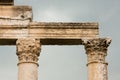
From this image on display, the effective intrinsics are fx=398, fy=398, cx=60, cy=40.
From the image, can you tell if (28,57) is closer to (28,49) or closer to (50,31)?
(28,49)

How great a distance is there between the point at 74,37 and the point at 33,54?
7.66ft

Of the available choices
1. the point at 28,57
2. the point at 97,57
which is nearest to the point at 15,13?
the point at 28,57

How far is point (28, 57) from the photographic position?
20.2 meters

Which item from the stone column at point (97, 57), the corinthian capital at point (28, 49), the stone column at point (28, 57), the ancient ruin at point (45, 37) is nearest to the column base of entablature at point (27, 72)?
the stone column at point (28, 57)

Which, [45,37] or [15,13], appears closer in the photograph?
[45,37]

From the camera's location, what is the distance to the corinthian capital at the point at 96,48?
20.6m

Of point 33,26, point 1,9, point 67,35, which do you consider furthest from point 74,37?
point 1,9

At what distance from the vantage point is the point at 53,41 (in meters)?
21.0

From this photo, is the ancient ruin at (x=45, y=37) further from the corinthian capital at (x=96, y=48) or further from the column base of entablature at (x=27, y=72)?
the column base of entablature at (x=27, y=72)

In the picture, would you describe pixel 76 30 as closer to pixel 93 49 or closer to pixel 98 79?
pixel 93 49

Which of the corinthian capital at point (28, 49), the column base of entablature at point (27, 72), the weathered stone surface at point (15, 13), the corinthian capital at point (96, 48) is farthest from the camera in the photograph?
the weathered stone surface at point (15, 13)

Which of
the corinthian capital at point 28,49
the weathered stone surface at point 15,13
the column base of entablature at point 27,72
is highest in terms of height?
the weathered stone surface at point 15,13

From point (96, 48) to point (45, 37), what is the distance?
2.71m

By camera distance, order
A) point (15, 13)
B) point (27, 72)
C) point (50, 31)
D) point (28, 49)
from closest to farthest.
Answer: point (27, 72)
point (28, 49)
point (50, 31)
point (15, 13)
